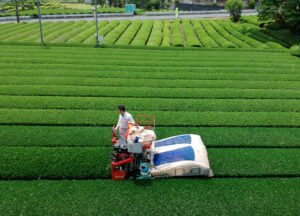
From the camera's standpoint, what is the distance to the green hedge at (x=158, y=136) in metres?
11.0

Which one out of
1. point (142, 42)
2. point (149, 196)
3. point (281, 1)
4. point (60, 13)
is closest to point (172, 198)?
point (149, 196)

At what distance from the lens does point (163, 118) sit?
43.4 ft

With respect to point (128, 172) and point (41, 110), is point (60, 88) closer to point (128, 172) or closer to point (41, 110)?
point (41, 110)

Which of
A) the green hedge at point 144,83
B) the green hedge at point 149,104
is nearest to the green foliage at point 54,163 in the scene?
the green hedge at point 149,104

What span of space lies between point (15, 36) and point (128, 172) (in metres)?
33.9

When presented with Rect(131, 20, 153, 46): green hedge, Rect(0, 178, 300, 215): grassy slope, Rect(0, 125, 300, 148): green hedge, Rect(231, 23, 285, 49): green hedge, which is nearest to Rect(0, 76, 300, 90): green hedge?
Rect(0, 125, 300, 148): green hedge

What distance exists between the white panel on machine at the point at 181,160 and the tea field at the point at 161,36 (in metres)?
23.1

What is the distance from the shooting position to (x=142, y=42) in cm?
3294

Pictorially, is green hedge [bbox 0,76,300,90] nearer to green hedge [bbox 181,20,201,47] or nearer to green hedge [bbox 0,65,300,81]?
green hedge [bbox 0,65,300,81]

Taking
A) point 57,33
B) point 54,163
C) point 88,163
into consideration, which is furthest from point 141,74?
point 57,33

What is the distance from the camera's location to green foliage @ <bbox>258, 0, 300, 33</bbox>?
35.5m

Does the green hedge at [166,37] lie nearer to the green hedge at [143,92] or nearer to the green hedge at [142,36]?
the green hedge at [142,36]

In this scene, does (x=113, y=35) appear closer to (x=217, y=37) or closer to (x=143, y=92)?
(x=217, y=37)

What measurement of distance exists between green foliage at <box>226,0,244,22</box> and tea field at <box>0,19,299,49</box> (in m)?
3.65
